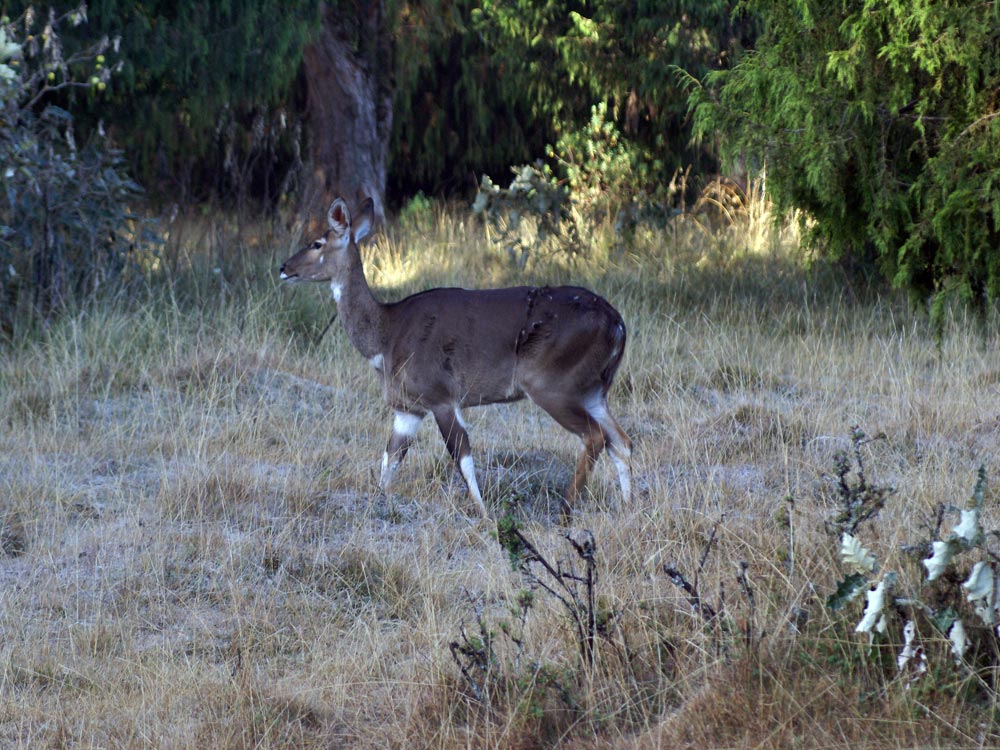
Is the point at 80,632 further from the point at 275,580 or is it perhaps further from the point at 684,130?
the point at 684,130

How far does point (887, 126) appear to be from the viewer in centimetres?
991

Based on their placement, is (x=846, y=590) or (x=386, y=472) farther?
(x=386, y=472)

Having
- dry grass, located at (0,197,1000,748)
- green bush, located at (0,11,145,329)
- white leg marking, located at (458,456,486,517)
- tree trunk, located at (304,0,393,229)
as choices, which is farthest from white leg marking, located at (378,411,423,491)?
tree trunk, located at (304,0,393,229)

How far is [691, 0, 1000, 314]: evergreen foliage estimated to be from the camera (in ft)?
30.4

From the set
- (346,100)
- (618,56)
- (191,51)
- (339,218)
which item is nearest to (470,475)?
(339,218)

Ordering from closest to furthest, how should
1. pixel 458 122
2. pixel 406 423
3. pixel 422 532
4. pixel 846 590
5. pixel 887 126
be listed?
pixel 846 590, pixel 422 532, pixel 406 423, pixel 887 126, pixel 458 122

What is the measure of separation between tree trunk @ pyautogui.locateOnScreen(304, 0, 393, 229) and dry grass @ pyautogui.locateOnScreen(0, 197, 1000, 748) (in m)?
4.45

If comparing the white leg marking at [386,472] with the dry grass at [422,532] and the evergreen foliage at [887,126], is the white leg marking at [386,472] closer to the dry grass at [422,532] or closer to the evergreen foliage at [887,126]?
the dry grass at [422,532]

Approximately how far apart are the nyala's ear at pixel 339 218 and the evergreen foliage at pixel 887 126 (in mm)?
3654

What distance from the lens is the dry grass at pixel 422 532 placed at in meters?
4.01

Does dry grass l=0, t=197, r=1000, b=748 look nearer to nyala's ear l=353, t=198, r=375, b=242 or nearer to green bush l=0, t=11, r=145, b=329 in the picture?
green bush l=0, t=11, r=145, b=329

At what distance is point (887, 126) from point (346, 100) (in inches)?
285

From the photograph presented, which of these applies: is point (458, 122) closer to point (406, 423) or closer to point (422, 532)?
point (406, 423)

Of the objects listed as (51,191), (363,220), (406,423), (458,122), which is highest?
(363,220)
